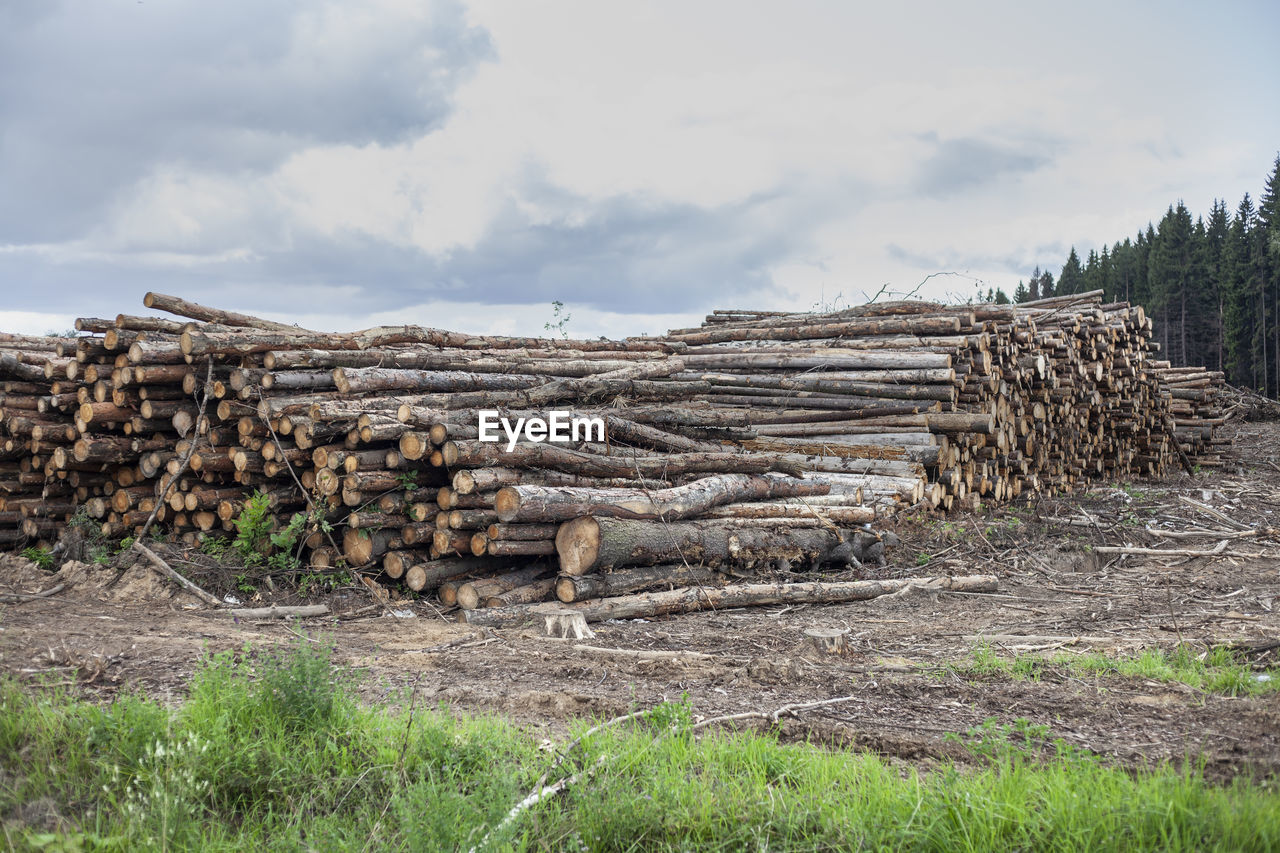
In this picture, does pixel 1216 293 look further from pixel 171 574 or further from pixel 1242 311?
pixel 171 574

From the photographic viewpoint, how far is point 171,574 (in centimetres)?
844

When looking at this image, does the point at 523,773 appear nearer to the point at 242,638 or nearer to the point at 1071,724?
the point at 1071,724

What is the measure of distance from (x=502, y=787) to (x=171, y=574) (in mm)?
6248

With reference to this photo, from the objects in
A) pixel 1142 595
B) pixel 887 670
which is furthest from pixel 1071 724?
pixel 1142 595

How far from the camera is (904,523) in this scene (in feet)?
37.9

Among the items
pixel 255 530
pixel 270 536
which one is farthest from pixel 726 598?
pixel 255 530

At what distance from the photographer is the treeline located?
164 feet

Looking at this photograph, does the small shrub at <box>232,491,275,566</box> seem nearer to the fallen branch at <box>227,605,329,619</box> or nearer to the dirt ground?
the dirt ground

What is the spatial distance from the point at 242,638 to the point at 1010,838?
5.36m

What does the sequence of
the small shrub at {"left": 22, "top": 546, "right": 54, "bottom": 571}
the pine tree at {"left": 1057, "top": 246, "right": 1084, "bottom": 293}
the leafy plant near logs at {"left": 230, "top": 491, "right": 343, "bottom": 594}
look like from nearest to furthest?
the leafy plant near logs at {"left": 230, "top": 491, "right": 343, "bottom": 594} < the small shrub at {"left": 22, "top": 546, "right": 54, "bottom": 571} < the pine tree at {"left": 1057, "top": 246, "right": 1084, "bottom": 293}

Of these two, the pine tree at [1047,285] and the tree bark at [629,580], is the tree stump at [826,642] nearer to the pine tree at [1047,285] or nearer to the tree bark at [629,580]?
the tree bark at [629,580]

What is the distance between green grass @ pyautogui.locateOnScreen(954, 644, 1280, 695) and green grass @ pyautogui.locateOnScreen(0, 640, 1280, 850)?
141cm

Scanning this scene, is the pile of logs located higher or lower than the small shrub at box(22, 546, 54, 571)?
higher

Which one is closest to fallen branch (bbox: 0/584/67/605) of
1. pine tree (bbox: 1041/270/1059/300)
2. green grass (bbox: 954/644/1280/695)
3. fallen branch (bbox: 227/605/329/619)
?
fallen branch (bbox: 227/605/329/619)
